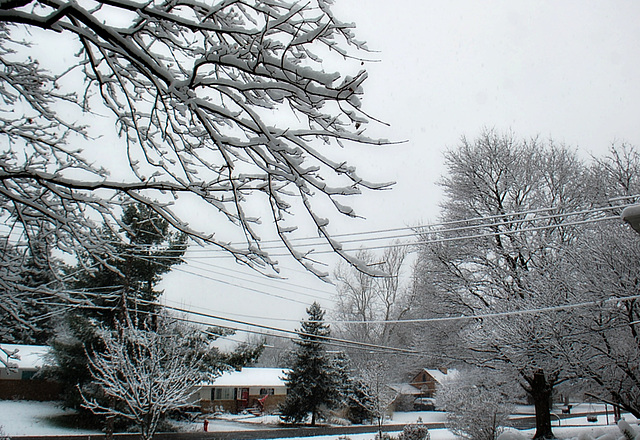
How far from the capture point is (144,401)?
536 inches

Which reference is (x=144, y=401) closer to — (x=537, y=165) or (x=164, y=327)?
(x=164, y=327)

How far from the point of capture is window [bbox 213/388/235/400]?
35.1 m

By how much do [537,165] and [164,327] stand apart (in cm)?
1548

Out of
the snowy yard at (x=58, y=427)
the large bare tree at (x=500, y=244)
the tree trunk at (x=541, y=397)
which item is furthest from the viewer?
the snowy yard at (x=58, y=427)

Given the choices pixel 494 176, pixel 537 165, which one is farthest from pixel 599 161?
pixel 494 176

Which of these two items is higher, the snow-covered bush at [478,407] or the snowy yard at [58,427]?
the snow-covered bush at [478,407]

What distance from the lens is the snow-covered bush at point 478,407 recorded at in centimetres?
1653

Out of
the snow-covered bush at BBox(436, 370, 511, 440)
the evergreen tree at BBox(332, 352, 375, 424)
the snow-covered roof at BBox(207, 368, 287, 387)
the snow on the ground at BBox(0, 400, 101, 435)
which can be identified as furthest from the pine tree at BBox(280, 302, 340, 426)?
the snow on the ground at BBox(0, 400, 101, 435)

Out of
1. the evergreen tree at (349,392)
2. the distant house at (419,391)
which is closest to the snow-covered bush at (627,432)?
the evergreen tree at (349,392)

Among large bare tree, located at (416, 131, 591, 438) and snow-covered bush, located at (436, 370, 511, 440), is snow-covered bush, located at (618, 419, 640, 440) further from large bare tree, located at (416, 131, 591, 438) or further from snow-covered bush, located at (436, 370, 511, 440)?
snow-covered bush, located at (436, 370, 511, 440)

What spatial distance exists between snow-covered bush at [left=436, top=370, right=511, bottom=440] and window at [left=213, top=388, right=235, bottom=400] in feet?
70.2

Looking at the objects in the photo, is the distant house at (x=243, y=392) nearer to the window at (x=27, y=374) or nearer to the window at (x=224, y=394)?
the window at (x=224, y=394)

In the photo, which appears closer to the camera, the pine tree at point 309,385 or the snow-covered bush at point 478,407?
the snow-covered bush at point 478,407

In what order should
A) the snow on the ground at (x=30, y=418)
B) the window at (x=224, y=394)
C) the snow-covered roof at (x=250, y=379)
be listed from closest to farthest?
the snow on the ground at (x=30, y=418) → the window at (x=224, y=394) → the snow-covered roof at (x=250, y=379)
